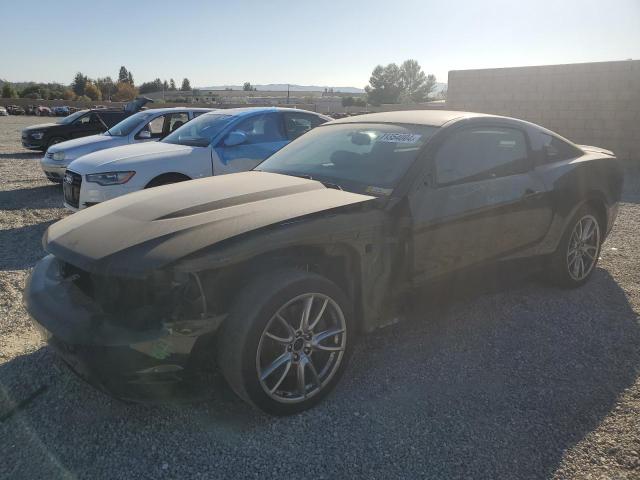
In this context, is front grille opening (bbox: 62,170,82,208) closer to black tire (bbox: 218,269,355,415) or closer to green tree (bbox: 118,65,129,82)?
black tire (bbox: 218,269,355,415)

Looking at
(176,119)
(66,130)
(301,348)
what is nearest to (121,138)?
(176,119)

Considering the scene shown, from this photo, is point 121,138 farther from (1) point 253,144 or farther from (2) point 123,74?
(2) point 123,74

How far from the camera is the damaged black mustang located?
7.86 feet

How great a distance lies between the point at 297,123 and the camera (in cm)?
744

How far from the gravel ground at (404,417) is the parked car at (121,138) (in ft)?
18.1

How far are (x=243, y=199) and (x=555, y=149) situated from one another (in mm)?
2907

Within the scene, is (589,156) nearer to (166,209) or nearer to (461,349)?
(461,349)

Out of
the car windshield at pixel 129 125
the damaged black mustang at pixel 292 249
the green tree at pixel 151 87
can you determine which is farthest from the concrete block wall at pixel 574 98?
the green tree at pixel 151 87

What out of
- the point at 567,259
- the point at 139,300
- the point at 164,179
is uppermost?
the point at 164,179

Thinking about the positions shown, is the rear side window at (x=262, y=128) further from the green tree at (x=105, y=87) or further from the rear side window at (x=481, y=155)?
the green tree at (x=105, y=87)

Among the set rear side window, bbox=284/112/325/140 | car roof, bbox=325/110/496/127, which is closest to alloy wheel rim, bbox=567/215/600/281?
car roof, bbox=325/110/496/127

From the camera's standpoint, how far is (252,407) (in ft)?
8.82

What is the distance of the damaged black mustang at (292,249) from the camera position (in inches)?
94.3

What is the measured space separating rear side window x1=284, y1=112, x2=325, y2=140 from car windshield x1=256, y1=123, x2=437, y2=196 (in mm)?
3130
